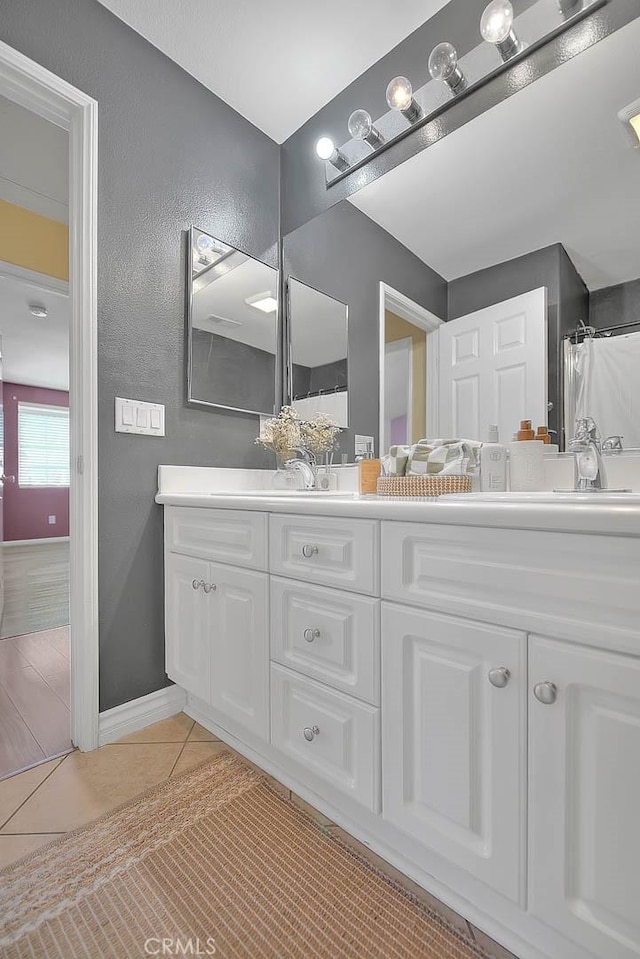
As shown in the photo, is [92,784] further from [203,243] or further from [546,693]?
[203,243]

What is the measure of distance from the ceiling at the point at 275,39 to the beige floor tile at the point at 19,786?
2428mm

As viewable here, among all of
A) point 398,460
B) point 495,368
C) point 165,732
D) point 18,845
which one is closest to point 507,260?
point 495,368

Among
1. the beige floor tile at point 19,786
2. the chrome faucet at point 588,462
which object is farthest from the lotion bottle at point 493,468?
the beige floor tile at point 19,786

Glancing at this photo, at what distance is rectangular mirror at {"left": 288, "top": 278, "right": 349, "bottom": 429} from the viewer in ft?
6.22

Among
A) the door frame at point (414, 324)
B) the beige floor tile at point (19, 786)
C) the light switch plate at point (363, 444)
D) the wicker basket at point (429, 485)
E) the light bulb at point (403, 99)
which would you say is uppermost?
the light bulb at point (403, 99)

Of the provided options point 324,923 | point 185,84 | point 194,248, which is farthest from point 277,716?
point 185,84

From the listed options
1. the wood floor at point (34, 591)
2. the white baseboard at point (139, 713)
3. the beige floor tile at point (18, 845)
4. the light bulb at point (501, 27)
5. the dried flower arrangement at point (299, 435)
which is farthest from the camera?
the wood floor at point (34, 591)

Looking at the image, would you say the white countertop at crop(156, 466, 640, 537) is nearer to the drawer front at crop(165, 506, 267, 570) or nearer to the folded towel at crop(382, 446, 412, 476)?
the drawer front at crop(165, 506, 267, 570)

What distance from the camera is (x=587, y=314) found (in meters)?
1.23

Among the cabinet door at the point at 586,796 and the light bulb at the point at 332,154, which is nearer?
the cabinet door at the point at 586,796

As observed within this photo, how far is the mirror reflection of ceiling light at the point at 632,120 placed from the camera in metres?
1.14

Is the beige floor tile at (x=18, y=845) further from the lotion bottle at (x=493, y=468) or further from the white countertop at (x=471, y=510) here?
the lotion bottle at (x=493, y=468)

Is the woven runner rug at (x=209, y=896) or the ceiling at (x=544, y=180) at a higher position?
the ceiling at (x=544, y=180)

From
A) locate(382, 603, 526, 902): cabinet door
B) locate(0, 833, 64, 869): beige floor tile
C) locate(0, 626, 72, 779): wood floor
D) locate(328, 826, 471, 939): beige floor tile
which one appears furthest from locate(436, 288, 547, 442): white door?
locate(0, 626, 72, 779): wood floor
